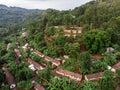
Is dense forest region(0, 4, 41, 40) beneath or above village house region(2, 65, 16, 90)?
beneath

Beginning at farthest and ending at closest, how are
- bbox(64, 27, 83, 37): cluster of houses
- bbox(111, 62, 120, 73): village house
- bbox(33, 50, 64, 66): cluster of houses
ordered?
bbox(64, 27, 83, 37): cluster of houses
bbox(33, 50, 64, 66): cluster of houses
bbox(111, 62, 120, 73): village house

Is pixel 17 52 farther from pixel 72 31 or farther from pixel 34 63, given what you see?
pixel 72 31

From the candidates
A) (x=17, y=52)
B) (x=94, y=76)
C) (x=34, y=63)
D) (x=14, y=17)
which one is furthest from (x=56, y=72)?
(x=14, y=17)

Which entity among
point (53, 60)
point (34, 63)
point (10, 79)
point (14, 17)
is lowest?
point (14, 17)

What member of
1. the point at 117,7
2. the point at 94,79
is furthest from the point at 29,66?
the point at 117,7

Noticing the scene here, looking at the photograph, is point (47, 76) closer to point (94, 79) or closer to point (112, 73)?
point (94, 79)

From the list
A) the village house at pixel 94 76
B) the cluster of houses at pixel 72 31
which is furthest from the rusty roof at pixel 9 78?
the cluster of houses at pixel 72 31

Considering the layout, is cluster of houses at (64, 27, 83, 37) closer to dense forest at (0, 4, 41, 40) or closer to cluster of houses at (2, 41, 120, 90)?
cluster of houses at (2, 41, 120, 90)

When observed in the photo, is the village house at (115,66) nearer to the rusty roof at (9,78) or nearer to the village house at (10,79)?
the village house at (10,79)

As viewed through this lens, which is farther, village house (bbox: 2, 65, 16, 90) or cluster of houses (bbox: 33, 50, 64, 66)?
cluster of houses (bbox: 33, 50, 64, 66)

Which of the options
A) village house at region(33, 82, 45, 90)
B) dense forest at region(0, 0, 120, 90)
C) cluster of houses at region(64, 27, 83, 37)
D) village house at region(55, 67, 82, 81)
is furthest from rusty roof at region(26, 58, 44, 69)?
cluster of houses at region(64, 27, 83, 37)

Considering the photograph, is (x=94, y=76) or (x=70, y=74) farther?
(x=70, y=74)
